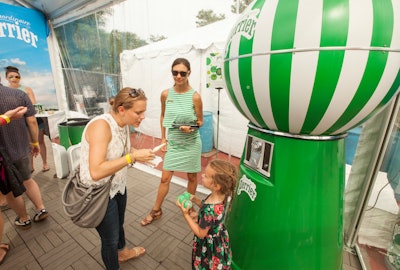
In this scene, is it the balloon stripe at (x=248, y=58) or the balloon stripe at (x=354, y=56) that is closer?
the balloon stripe at (x=354, y=56)

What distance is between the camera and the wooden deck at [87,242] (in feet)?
5.60

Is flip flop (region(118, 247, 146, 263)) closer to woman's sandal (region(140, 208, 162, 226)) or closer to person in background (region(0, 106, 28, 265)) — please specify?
woman's sandal (region(140, 208, 162, 226))

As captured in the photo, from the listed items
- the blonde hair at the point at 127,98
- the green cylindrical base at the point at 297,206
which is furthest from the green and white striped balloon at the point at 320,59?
the blonde hair at the point at 127,98

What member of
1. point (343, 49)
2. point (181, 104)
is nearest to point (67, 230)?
point (181, 104)

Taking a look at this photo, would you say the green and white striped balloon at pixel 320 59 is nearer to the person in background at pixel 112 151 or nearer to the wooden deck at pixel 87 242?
the person in background at pixel 112 151

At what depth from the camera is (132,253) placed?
1732 mm

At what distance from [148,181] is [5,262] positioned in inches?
67.4

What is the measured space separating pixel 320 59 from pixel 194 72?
12.1 feet

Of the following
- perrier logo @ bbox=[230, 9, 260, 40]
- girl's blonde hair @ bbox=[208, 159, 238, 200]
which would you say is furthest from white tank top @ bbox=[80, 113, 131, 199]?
perrier logo @ bbox=[230, 9, 260, 40]

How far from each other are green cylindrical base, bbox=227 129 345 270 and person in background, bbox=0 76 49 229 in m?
2.06

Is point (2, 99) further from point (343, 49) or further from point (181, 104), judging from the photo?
point (343, 49)

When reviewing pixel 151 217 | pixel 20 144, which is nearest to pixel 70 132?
pixel 20 144

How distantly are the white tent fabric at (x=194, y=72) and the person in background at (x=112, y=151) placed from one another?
7.23 ft

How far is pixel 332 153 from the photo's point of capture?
3.34 ft
